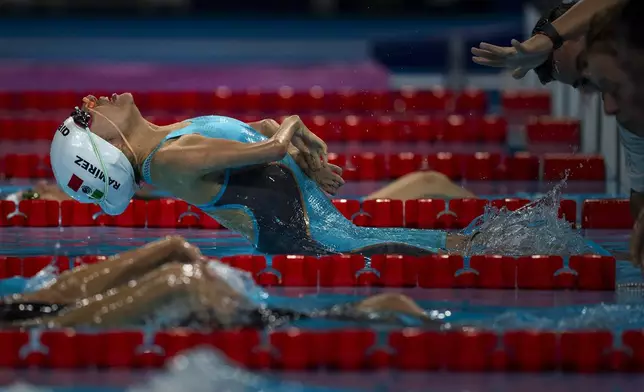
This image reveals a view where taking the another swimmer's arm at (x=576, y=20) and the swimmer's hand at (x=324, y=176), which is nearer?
the another swimmer's arm at (x=576, y=20)

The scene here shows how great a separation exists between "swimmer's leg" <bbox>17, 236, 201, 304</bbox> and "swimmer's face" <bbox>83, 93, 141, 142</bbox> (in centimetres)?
79

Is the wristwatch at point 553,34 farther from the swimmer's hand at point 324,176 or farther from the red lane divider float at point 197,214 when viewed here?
the red lane divider float at point 197,214

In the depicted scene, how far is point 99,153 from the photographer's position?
4914mm

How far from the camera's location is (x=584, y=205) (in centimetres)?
651

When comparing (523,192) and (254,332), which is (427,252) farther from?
(523,192)

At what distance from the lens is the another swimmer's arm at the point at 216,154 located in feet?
16.2

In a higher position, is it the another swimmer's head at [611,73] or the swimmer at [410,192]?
the another swimmer's head at [611,73]

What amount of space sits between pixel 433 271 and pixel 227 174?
3.31 feet

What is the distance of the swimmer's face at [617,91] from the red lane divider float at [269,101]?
14.6ft

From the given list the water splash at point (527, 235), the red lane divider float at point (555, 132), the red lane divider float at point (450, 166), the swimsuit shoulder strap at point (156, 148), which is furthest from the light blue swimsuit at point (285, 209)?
the red lane divider float at point (555, 132)

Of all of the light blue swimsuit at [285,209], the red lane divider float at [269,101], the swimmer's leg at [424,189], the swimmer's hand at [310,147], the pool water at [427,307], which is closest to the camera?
the pool water at [427,307]

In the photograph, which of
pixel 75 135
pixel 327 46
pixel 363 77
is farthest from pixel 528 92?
pixel 75 135

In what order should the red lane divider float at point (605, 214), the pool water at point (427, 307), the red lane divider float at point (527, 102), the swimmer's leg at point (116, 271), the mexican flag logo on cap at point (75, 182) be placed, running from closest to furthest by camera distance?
the pool water at point (427, 307)
the swimmer's leg at point (116, 271)
the mexican flag logo on cap at point (75, 182)
the red lane divider float at point (605, 214)
the red lane divider float at point (527, 102)

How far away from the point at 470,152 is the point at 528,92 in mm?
1936
